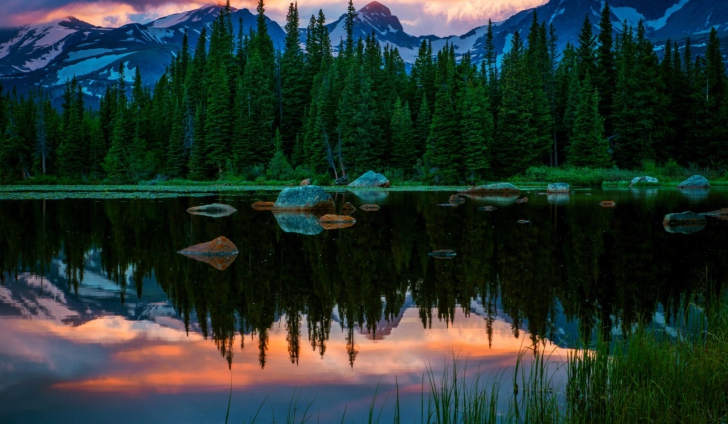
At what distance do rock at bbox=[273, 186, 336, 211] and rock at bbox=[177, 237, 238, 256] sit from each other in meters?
14.3

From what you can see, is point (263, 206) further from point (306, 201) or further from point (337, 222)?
point (337, 222)

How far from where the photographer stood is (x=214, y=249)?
48.3 ft

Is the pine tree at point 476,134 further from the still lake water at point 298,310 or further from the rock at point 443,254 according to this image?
the rock at point 443,254

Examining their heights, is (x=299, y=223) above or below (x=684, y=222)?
above

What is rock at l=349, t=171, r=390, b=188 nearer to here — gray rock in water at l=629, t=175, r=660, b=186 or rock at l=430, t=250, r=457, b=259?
gray rock in water at l=629, t=175, r=660, b=186

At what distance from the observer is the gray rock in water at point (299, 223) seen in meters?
19.9

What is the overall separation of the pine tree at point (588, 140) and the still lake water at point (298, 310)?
43280 mm

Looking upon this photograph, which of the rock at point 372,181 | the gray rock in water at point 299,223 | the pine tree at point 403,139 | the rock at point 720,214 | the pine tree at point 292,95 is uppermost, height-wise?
the pine tree at point 292,95

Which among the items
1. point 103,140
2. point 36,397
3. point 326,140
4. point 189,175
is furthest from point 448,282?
point 103,140

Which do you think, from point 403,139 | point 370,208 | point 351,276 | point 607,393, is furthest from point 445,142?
point 607,393

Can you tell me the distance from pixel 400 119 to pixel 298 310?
57447 millimetres

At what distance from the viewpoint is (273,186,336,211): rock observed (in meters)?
29.4

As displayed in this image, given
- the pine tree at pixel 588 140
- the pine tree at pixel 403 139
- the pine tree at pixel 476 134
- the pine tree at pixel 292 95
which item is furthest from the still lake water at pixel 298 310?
the pine tree at pixel 292 95

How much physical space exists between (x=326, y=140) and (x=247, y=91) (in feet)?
44.7
